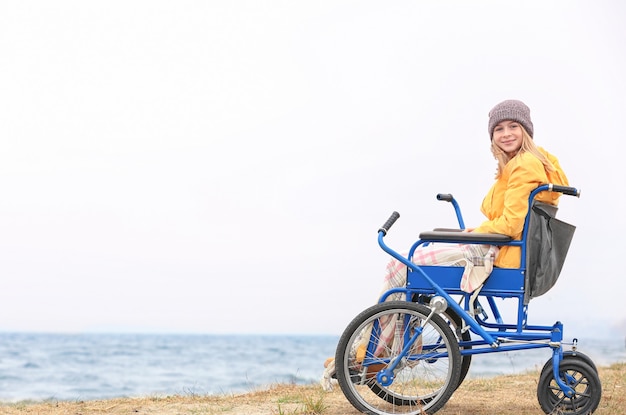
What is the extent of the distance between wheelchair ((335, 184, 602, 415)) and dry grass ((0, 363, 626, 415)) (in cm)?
38

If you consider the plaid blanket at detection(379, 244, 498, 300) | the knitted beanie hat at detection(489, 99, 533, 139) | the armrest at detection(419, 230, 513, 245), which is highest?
the knitted beanie hat at detection(489, 99, 533, 139)

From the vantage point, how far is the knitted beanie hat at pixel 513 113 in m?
4.94

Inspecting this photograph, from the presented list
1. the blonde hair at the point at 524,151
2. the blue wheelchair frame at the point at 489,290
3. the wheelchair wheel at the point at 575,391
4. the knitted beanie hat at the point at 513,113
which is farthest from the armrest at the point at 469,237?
the wheelchair wheel at the point at 575,391

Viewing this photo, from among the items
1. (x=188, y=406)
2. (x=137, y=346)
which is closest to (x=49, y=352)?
(x=137, y=346)

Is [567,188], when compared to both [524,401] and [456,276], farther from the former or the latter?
[524,401]

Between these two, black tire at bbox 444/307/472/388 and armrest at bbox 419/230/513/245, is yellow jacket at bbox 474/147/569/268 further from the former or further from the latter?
black tire at bbox 444/307/472/388

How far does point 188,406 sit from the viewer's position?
570cm

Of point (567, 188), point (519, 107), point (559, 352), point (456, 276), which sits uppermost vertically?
point (519, 107)

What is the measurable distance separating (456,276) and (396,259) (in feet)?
1.27

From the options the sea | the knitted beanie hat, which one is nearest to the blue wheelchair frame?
the knitted beanie hat

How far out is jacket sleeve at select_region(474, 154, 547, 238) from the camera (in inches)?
182

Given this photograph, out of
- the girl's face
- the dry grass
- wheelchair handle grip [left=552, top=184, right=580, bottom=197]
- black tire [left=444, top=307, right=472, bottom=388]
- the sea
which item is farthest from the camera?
the sea

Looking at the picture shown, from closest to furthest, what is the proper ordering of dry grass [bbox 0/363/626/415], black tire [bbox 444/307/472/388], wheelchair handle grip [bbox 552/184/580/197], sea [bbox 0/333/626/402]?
wheelchair handle grip [bbox 552/184/580/197]
black tire [bbox 444/307/472/388]
dry grass [bbox 0/363/626/415]
sea [bbox 0/333/626/402]

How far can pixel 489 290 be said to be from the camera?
15.7 ft
